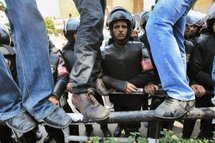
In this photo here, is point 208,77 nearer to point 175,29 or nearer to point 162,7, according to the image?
point 175,29

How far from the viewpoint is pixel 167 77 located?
86.7 inches

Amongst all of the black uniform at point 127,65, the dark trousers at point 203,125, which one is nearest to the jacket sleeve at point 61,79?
the black uniform at point 127,65

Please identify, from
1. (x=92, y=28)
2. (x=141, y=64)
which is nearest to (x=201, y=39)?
(x=141, y=64)

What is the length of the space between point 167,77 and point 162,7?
0.47 meters

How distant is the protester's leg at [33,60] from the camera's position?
2020 mm

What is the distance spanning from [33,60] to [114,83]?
1.62m

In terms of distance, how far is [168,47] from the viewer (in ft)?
7.16

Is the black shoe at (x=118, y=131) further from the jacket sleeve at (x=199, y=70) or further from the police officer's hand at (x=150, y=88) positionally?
the jacket sleeve at (x=199, y=70)

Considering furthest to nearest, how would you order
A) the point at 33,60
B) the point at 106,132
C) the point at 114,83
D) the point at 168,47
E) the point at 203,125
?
the point at 106,132 < the point at 203,125 < the point at 114,83 < the point at 168,47 < the point at 33,60

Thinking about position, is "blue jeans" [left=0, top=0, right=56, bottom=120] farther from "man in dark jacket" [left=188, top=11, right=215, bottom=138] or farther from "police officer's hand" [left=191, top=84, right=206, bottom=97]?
"man in dark jacket" [left=188, top=11, right=215, bottom=138]

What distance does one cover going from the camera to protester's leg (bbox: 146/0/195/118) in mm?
2172

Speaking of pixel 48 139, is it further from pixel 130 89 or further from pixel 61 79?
pixel 130 89

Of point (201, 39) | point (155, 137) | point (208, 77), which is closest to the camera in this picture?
point (155, 137)

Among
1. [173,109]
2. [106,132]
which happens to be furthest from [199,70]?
[173,109]
